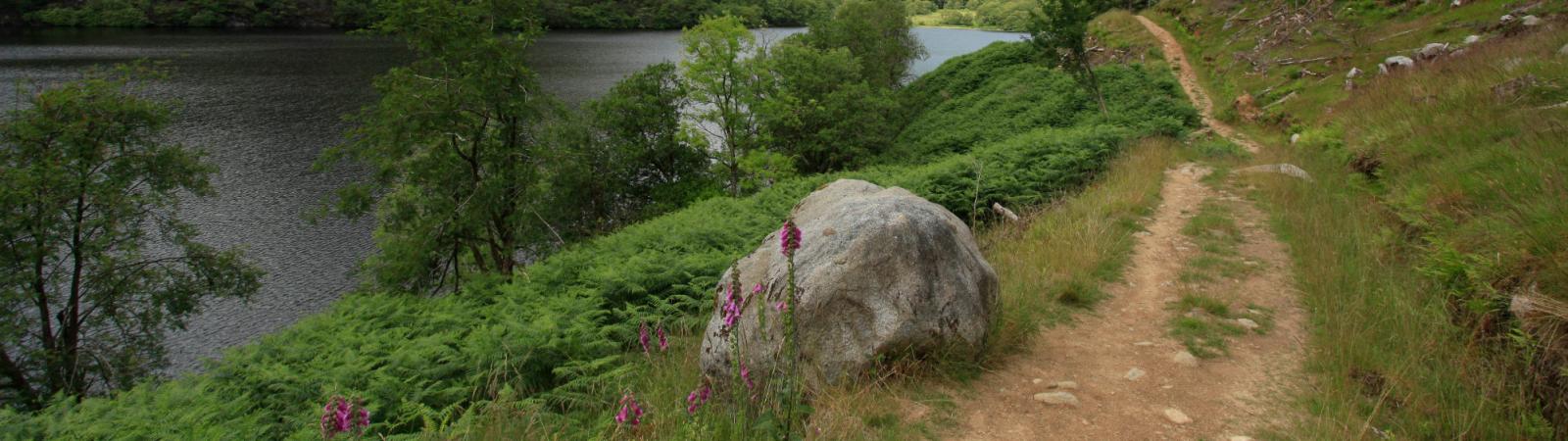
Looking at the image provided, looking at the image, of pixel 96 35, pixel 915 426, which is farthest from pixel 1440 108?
pixel 96 35

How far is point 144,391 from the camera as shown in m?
9.00

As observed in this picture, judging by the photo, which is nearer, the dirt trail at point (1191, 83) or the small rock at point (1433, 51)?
the small rock at point (1433, 51)

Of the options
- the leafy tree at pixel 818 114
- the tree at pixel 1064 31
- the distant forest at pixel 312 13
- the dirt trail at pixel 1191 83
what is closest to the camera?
the dirt trail at pixel 1191 83

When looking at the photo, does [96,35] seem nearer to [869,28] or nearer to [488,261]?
[869,28]

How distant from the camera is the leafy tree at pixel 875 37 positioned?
47375 millimetres

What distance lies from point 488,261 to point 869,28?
1339 inches

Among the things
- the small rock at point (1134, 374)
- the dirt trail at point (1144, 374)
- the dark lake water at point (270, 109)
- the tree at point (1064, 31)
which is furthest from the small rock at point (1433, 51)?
the dark lake water at point (270, 109)

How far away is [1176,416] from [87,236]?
18.5m

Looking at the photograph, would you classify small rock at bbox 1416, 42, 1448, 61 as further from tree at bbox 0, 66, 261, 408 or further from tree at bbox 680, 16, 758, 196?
tree at bbox 0, 66, 261, 408

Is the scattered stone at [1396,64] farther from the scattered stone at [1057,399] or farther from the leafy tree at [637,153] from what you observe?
the leafy tree at [637,153]

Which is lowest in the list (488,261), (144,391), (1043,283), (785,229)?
(488,261)

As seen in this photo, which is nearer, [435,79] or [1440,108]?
[1440,108]

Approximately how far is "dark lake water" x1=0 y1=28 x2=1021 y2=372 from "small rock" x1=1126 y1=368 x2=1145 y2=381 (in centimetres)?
1941

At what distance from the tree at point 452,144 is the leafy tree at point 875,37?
29.2m
